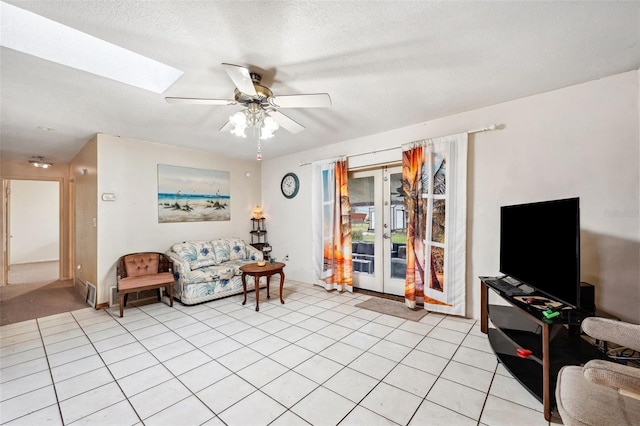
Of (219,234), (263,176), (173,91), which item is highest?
(173,91)

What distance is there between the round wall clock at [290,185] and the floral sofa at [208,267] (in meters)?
1.35

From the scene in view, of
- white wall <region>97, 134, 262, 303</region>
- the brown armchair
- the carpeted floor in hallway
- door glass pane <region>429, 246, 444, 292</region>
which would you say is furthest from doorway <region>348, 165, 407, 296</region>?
the carpeted floor in hallway

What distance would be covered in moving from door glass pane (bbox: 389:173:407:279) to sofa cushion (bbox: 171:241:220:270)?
10.2ft

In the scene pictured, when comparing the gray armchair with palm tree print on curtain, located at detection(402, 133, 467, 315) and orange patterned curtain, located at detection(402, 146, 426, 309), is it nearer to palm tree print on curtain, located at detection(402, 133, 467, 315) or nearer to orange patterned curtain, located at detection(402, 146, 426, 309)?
palm tree print on curtain, located at detection(402, 133, 467, 315)

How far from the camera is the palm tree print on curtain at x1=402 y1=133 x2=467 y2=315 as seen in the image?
317cm

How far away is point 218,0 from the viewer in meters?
1.46

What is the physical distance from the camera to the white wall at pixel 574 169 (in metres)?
2.31

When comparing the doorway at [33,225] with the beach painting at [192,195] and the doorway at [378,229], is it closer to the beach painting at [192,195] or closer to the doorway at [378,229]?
the beach painting at [192,195]

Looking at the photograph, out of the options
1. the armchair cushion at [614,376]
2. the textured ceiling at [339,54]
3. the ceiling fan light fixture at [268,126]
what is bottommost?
the armchair cushion at [614,376]

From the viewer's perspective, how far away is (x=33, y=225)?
7633 mm

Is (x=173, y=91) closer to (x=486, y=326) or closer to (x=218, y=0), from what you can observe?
(x=218, y=0)

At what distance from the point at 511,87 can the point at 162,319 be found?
4.88m

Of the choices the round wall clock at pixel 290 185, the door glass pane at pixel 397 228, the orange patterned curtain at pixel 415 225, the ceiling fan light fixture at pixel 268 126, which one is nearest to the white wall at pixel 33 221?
the round wall clock at pixel 290 185

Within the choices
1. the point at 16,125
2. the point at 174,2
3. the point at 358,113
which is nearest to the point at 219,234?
the point at 16,125
